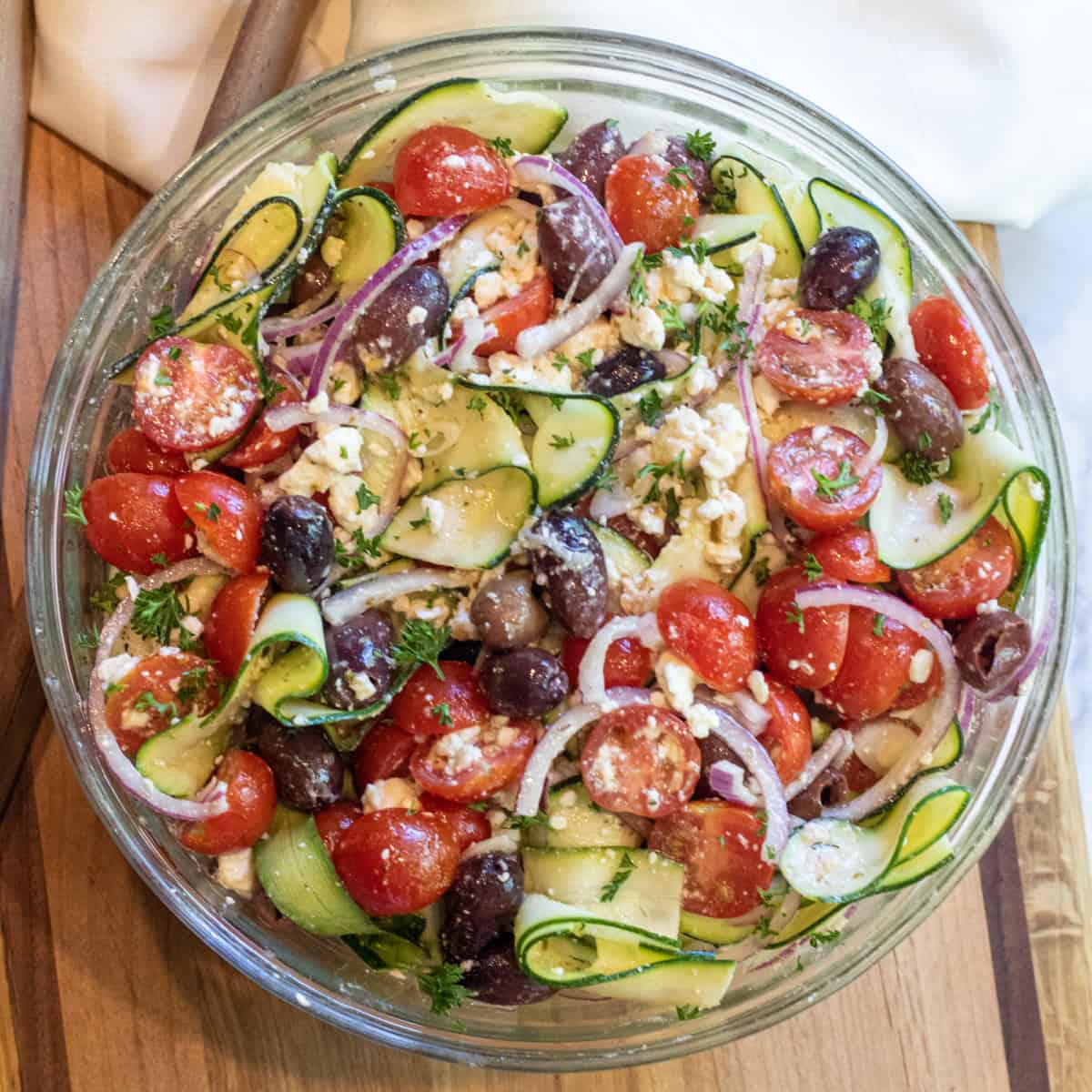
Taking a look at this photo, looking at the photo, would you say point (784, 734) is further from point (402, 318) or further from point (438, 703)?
point (402, 318)

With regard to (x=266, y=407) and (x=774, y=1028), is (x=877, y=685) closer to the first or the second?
(x=774, y=1028)

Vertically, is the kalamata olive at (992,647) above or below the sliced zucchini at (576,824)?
above

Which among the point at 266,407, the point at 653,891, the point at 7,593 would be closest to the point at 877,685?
the point at 653,891

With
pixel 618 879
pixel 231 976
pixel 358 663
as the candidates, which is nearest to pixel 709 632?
pixel 618 879

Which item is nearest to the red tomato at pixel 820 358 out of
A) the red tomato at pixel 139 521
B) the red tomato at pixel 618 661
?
the red tomato at pixel 618 661

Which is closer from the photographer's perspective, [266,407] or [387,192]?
[266,407]

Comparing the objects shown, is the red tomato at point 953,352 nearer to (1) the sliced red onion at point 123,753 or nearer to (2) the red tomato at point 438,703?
(2) the red tomato at point 438,703
